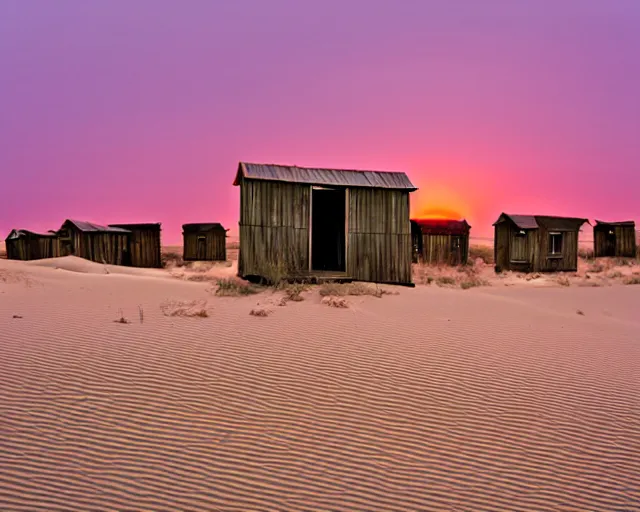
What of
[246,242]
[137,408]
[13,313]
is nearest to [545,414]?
[137,408]

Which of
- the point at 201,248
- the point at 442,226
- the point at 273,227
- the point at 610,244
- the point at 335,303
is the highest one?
the point at 442,226

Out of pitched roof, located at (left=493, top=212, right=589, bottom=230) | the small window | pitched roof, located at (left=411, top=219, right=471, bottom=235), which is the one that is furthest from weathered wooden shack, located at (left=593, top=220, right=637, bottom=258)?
pitched roof, located at (left=411, top=219, right=471, bottom=235)

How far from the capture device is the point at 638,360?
573 cm

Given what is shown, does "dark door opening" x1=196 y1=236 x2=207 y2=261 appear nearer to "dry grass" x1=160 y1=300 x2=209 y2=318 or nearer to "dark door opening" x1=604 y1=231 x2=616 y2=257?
"dry grass" x1=160 y1=300 x2=209 y2=318

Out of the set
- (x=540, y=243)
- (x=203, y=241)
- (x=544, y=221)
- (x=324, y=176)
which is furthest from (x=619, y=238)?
(x=203, y=241)

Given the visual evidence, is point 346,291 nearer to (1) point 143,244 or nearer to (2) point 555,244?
(2) point 555,244

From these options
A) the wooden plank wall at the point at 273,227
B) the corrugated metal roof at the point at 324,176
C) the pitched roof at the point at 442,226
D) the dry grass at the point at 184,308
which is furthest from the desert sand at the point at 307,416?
the pitched roof at the point at 442,226

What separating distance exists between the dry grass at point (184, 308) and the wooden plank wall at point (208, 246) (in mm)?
24729

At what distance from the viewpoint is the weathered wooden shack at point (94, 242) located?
23.7 m

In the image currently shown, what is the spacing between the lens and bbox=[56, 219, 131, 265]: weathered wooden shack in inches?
934

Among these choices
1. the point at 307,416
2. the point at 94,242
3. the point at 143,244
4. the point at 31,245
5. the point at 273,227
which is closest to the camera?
the point at 307,416

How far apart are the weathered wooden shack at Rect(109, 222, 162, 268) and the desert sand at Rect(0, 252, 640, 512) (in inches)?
792

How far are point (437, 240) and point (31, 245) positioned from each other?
25.0m

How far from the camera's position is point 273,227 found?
12.4 m
